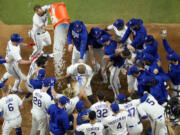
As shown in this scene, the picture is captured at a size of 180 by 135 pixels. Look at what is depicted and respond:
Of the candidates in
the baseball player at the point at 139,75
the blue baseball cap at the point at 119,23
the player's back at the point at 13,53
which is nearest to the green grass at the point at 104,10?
the blue baseball cap at the point at 119,23

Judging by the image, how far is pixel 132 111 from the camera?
238 inches

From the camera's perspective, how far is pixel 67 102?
19.1ft

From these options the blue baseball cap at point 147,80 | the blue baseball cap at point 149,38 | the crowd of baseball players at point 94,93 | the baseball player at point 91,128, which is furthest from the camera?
the blue baseball cap at point 149,38

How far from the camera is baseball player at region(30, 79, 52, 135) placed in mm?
6113

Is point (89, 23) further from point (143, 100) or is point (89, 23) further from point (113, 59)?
point (143, 100)

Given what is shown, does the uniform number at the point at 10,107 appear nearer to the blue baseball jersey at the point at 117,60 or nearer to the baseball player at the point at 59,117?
the baseball player at the point at 59,117

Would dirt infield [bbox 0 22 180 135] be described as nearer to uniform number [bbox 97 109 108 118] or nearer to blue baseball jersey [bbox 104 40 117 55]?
blue baseball jersey [bbox 104 40 117 55]

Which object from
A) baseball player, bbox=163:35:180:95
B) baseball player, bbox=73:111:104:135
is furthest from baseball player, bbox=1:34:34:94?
baseball player, bbox=163:35:180:95

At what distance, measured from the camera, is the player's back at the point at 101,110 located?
588 cm

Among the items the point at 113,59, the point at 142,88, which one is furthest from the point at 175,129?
the point at 113,59

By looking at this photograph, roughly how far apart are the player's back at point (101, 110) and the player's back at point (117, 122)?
18 cm

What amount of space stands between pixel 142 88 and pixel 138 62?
1.03 m

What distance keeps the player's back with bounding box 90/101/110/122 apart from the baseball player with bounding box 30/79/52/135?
0.93m

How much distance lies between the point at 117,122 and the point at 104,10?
6493mm
